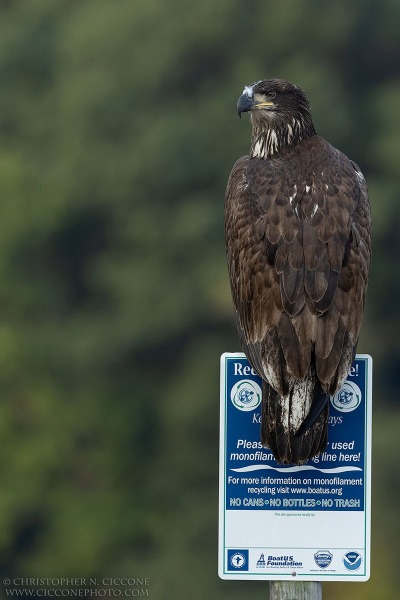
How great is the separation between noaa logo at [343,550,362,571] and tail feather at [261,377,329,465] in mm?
263

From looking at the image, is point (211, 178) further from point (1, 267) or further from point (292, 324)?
point (292, 324)

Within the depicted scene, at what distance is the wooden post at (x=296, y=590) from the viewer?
3.39m

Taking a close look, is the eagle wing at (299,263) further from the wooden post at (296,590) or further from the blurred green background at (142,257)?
the blurred green background at (142,257)

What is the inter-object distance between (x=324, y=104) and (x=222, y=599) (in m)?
6.86

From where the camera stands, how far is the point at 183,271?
57.1ft

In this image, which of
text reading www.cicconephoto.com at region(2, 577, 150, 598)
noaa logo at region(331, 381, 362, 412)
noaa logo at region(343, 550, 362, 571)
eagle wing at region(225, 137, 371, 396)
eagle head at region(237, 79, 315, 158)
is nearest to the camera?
noaa logo at region(343, 550, 362, 571)

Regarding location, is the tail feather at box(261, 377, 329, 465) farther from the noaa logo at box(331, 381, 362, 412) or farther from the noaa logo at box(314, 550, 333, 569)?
the noaa logo at box(314, 550, 333, 569)

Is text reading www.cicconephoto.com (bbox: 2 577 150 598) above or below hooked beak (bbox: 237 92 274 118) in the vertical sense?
below

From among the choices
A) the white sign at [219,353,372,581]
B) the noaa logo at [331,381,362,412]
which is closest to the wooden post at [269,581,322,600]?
the white sign at [219,353,372,581]

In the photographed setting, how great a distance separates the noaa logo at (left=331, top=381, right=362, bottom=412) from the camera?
348cm

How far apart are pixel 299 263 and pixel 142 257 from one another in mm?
14339

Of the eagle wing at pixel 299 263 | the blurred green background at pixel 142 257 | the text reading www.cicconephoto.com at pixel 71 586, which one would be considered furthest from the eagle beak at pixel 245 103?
the blurred green background at pixel 142 257

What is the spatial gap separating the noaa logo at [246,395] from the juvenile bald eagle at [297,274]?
0.12 ft

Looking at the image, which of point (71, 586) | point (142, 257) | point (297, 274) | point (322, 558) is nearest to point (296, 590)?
point (322, 558)
